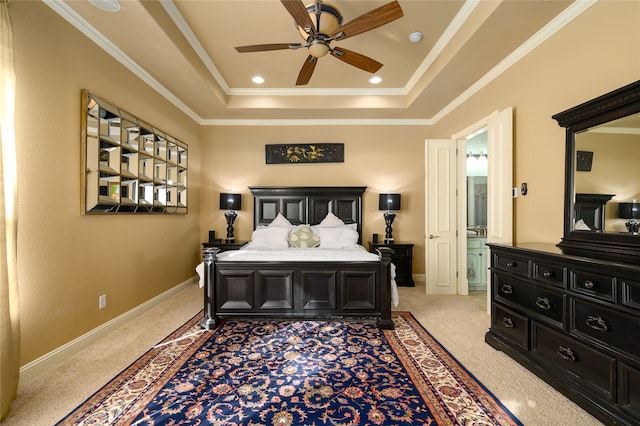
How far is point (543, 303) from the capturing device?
2018 millimetres

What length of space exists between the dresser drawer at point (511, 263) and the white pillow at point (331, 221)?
8.40 feet

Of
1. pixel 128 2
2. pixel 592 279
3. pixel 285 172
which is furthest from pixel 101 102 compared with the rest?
pixel 592 279

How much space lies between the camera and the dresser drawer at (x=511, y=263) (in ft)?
7.25

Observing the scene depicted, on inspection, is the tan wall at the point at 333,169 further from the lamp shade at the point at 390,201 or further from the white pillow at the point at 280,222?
the white pillow at the point at 280,222

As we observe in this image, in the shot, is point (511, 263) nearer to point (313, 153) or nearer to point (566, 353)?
point (566, 353)

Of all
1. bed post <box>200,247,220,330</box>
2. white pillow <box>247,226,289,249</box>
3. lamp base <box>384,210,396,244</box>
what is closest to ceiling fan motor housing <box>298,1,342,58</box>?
bed post <box>200,247,220,330</box>

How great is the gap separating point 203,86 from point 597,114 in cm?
418

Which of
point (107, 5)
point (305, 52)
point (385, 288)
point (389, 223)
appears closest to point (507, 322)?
point (385, 288)

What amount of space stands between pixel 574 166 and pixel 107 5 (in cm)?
415

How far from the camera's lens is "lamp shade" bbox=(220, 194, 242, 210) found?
15.6 ft

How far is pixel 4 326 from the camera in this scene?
1.63m

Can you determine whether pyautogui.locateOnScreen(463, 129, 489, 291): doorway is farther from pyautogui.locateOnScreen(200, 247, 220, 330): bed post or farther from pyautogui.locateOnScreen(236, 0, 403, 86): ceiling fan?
pyautogui.locateOnScreen(200, 247, 220, 330): bed post

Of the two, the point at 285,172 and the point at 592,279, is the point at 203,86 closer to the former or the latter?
the point at 285,172

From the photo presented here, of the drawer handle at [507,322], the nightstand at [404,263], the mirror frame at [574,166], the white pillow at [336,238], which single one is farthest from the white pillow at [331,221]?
the mirror frame at [574,166]
